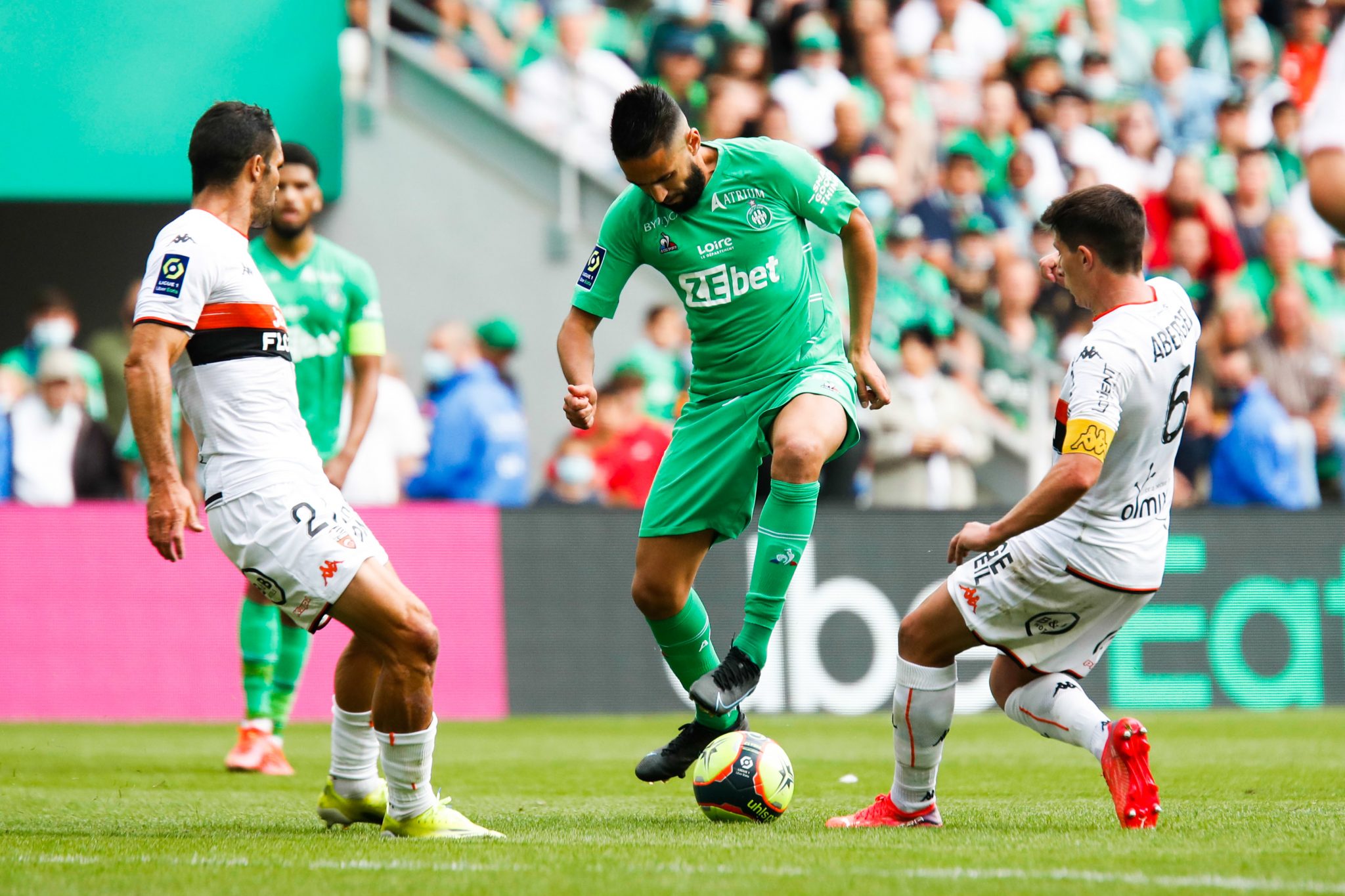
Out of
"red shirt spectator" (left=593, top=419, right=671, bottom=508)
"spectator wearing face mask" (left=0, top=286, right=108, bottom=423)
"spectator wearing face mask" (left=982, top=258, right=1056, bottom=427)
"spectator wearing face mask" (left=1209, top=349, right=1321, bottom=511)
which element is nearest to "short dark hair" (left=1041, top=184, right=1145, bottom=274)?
"red shirt spectator" (left=593, top=419, right=671, bottom=508)

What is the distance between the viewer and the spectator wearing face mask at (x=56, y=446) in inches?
479

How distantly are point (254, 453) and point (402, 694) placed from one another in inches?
35.0

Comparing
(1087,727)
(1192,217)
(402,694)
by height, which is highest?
(1192,217)

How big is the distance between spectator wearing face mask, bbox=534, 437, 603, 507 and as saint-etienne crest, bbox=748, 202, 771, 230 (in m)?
6.01

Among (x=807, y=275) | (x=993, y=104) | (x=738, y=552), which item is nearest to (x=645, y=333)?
(x=738, y=552)

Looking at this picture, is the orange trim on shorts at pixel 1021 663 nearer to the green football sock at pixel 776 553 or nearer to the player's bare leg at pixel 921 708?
the player's bare leg at pixel 921 708

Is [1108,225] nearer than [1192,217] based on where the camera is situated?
Yes

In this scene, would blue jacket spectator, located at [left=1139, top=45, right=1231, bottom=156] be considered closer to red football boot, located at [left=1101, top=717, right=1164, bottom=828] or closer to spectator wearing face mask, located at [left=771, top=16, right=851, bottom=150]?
spectator wearing face mask, located at [left=771, top=16, right=851, bottom=150]

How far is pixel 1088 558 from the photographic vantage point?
556cm

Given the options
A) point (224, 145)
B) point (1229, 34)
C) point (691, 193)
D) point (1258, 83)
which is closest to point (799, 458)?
point (691, 193)

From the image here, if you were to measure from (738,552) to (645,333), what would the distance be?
211 centimetres

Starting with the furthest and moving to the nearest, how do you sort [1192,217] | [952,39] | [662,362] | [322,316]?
[952,39], [1192,217], [662,362], [322,316]

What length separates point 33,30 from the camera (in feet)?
45.0

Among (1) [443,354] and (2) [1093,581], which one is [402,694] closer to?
(2) [1093,581]
